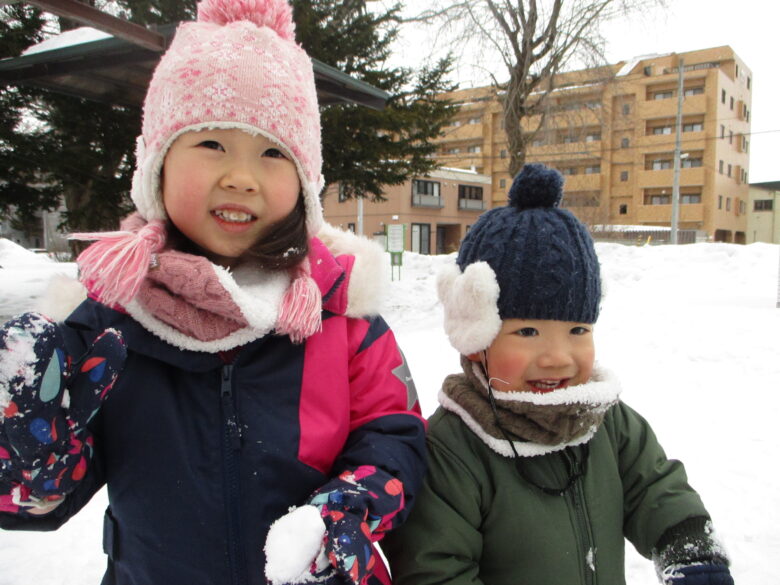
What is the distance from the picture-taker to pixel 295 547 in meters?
0.91

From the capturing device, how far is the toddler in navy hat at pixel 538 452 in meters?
1.26

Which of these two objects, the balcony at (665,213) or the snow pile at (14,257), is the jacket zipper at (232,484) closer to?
the snow pile at (14,257)

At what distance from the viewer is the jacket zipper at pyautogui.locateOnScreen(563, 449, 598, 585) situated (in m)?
1.28

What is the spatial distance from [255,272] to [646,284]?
10.7 metres

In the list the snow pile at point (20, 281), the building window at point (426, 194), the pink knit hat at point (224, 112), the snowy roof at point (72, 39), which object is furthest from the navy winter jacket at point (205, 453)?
the building window at point (426, 194)

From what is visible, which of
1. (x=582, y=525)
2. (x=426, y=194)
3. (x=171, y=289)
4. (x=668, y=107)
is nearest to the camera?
(x=171, y=289)

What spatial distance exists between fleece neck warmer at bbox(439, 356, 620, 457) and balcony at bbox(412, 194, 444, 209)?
112ft

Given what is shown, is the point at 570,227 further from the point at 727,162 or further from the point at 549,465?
the point at 727,162

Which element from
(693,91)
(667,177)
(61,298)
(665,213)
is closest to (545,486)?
(61,298)

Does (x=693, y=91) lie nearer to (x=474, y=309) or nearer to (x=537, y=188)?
(x=537, y=188)

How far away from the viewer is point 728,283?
10289 mm

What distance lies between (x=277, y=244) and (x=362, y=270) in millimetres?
220

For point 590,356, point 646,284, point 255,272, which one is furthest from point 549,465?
point 646,284

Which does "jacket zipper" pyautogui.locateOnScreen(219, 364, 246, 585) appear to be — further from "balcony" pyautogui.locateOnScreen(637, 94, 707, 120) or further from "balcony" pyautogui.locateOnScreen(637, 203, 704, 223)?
"balcony" pyautogui.locateOnScreen(637, 94, 707, 120)
